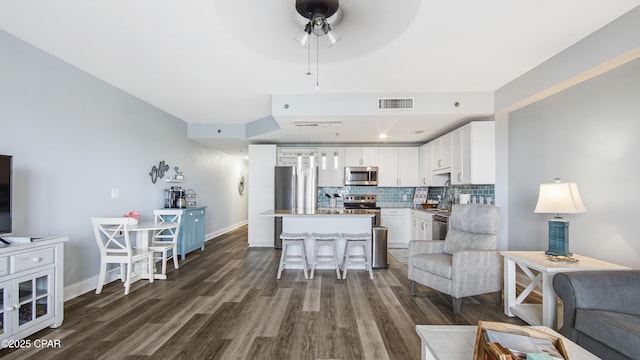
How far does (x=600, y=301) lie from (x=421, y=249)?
161 centimetres

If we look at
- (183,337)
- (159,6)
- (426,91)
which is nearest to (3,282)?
(183,337)

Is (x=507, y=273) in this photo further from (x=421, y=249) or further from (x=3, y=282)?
(x=3, y=282)

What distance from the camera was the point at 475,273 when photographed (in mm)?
2768

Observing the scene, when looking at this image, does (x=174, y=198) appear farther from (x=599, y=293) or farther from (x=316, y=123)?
(x=599, y=293)

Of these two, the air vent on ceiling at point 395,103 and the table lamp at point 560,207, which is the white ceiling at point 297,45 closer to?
the air vent on ceiling at point 395,103

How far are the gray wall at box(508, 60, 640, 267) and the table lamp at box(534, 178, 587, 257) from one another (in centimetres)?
36

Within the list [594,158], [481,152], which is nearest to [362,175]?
[481,152]

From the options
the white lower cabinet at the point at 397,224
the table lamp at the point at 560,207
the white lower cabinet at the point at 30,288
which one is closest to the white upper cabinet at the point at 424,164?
the white lower cabinet at the point at 397,224

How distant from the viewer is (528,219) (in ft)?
11.3

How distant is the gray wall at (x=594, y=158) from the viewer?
7.68 ft

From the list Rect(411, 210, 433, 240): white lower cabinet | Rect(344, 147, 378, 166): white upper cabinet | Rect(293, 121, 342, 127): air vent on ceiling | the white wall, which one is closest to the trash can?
Rect(411, 210, 433, 240): white lower cabinet

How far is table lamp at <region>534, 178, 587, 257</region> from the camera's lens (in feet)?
7.66

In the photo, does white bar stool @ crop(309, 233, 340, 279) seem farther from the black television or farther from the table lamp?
the black television

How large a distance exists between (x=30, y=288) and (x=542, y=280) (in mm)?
4141
